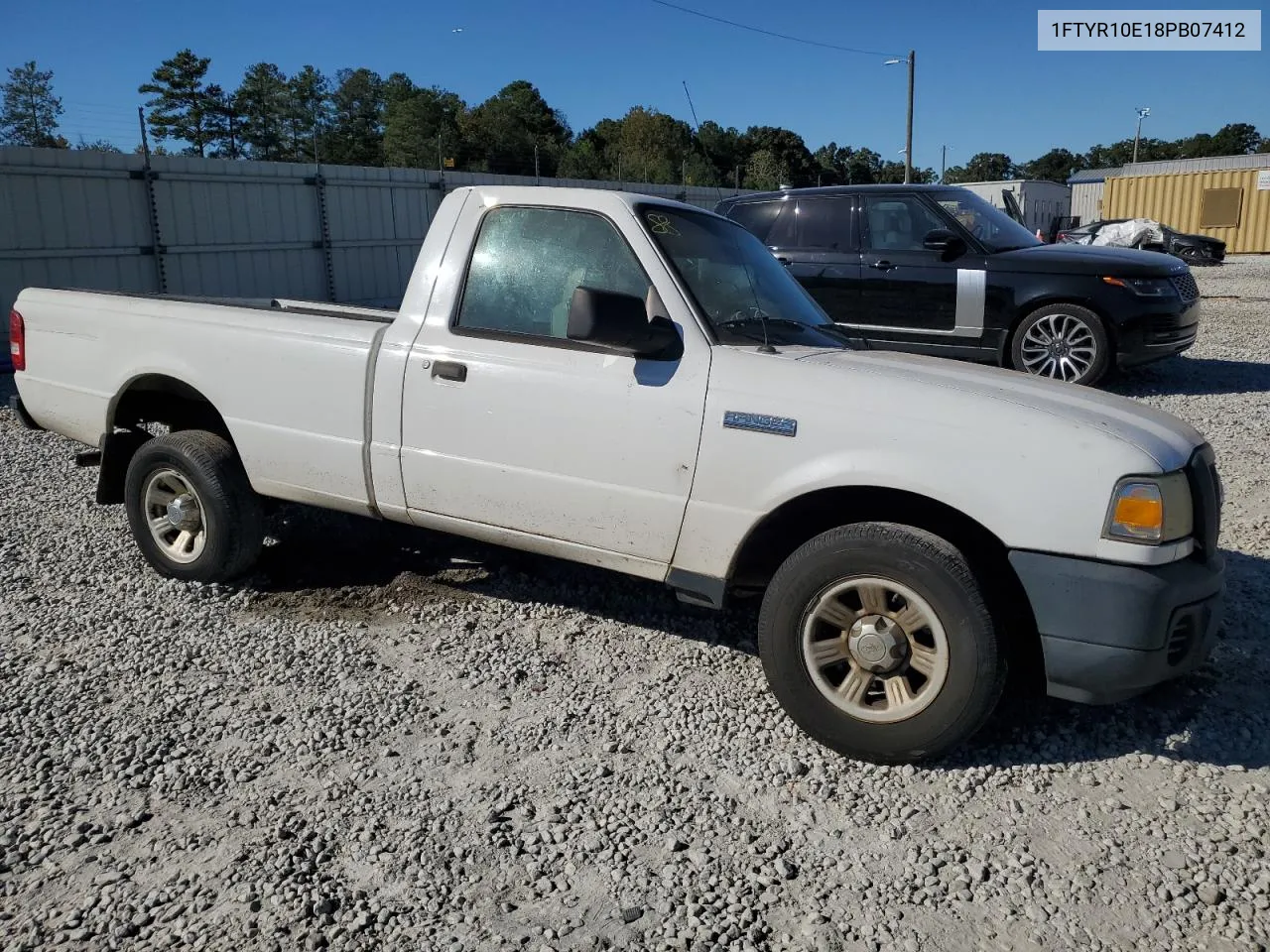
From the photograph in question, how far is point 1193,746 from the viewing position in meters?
3.41

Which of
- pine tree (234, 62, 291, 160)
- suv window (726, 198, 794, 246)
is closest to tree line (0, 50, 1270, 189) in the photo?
pine tree (234, 62, 291, 160)

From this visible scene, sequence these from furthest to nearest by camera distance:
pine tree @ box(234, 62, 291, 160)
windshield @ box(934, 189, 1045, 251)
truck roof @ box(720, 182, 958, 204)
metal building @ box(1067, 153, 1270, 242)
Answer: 1. pine tree @ box(234, 62, 291, 160)
2. metal building @ box(1067, 153, 1270, 242)
3. truck roof @ box(720, 182, 958, 204)
4. windshield @ box(934, 189, 1045, 251)

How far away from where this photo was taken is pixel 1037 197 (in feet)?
123

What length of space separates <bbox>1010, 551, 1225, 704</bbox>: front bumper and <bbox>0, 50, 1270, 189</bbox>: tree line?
2536cm

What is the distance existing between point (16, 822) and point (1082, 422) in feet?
11.4

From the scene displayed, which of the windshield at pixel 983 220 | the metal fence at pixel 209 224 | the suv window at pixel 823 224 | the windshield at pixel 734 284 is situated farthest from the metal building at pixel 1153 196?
the windshield at pixel 734 284

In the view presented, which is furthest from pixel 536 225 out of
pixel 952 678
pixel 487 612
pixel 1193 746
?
pixel 1193 746

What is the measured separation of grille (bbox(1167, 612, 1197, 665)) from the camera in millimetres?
3008

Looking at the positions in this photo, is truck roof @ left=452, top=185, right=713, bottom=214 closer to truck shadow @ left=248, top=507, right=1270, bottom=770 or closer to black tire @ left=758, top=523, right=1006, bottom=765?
black tire @ left=758, top=523, right=1006, bottom=765

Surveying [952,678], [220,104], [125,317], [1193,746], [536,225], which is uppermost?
[220,104]

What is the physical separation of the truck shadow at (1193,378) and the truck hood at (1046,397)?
6160 millimetres

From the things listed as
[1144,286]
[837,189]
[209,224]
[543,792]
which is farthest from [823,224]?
[209,224]

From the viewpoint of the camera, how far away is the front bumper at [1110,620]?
Answer: 2932mm

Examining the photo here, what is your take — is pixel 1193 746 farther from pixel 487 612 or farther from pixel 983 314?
pixel 983 314
